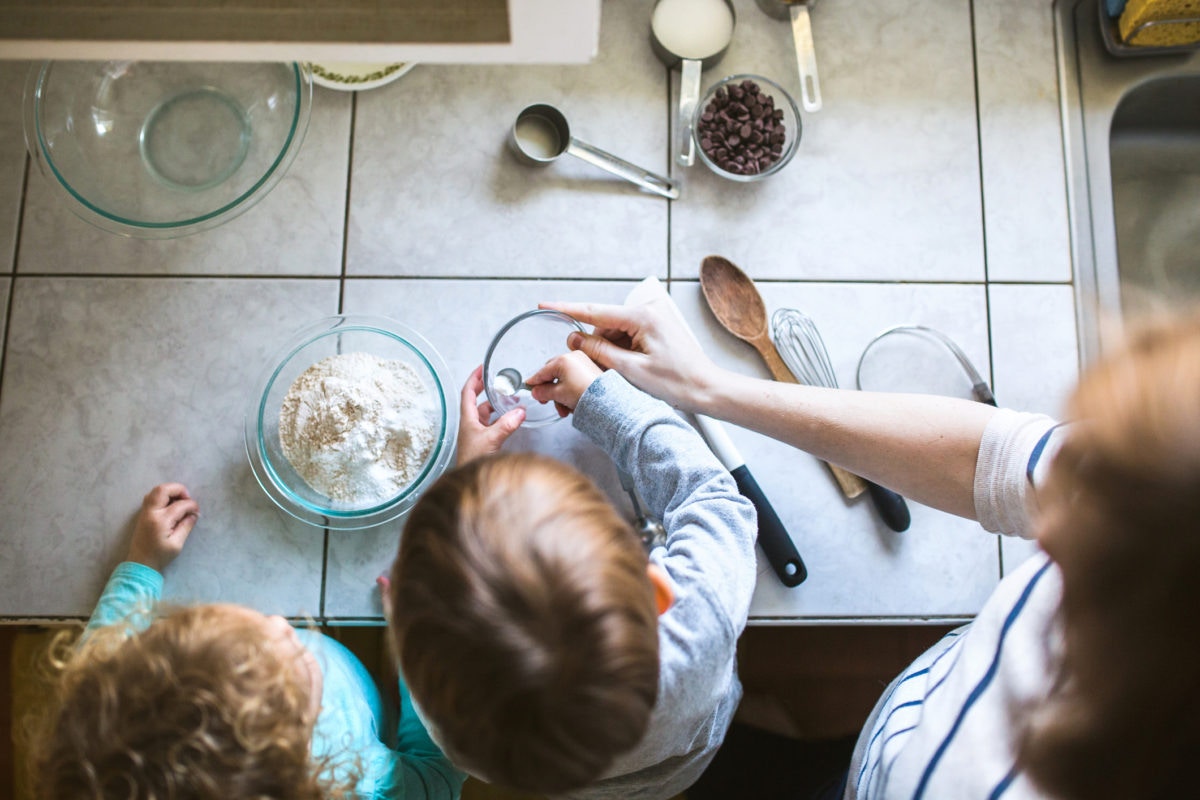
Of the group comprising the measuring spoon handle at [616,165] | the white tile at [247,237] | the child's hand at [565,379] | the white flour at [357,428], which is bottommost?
the white flour at [357,428]

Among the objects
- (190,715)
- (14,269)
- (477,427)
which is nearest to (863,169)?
(477,427)

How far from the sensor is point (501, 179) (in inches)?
42.1

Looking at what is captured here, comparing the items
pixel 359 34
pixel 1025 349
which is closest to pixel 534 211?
pixel 359 34

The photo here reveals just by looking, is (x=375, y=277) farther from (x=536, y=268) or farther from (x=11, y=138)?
(x=11, y=138)

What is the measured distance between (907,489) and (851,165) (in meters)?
0.47

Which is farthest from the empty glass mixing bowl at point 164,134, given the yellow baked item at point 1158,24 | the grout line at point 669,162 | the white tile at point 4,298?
the yellow baked item at point 1158,24

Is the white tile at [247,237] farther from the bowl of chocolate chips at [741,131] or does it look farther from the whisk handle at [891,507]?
the whisk handle at [891,507]

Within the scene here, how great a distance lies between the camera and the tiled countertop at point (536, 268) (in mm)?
1018

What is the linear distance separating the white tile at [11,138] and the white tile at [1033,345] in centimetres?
132

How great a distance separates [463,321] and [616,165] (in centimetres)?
29

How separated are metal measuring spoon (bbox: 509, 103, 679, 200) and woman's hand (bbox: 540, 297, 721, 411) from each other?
17 cm

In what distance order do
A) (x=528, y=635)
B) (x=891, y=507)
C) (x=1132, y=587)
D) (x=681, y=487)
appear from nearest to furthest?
1. (x=1132, y=587)
2. (x=528, y=635)
3. (x=681, y=487)
4. (x=891, y=507)

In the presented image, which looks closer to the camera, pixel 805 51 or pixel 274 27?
pixel 274 27

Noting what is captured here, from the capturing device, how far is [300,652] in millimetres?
811
